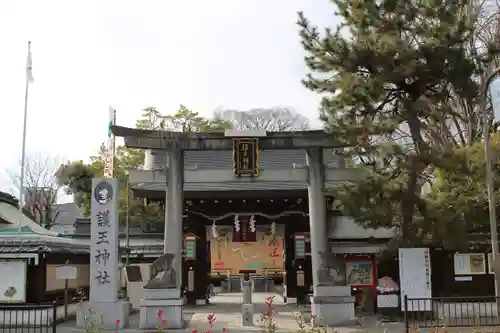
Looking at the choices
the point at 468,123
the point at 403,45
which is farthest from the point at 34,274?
the point at 468,123

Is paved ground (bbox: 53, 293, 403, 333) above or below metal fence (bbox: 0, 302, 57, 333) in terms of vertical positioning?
below

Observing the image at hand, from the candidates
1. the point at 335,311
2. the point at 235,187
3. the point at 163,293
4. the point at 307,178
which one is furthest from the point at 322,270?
the point at 235,187

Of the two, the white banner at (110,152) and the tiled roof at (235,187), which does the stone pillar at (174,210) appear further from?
the tiled roof at (235,187)

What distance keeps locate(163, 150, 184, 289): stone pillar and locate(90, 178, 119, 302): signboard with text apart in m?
1.50

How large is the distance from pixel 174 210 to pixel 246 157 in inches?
106

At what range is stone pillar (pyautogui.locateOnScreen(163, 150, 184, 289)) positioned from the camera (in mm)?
16141

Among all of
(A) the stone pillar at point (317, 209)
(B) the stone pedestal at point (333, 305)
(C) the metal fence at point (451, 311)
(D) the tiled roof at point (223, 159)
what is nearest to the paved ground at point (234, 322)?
(B) the stone pedestal at point (333, 305)

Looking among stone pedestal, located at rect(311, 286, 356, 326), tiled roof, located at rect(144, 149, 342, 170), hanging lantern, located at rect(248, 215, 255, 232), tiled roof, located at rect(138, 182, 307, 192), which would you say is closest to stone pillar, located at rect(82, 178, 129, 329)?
stone pedestal, located at rect(311, 286, 356, 326)

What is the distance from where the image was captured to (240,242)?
81.9ft

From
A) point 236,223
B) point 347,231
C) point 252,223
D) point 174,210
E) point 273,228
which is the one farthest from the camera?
point 273,228

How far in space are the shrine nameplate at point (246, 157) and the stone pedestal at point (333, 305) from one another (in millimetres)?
3982

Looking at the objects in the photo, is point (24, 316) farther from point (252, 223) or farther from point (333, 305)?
point (252, 223)

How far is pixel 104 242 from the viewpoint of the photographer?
15859mm

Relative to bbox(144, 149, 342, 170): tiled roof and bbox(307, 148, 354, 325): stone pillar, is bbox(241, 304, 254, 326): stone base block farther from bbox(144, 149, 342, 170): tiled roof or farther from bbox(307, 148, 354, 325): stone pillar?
bbox(144, 149, 342, 170): tiled roof
